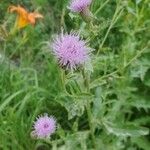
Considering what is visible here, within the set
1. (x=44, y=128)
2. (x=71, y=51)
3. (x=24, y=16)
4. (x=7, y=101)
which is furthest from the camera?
(x=24, y=16)

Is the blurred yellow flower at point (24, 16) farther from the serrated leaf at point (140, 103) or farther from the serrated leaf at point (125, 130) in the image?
the serrated leaf at point (125, 130)

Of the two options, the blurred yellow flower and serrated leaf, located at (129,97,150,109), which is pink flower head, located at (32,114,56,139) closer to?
serrated leaf, located at (129,97,150,109)

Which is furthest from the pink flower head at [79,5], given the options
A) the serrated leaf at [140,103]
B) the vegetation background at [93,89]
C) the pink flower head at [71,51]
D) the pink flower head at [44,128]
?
the serrated leaf at [140,103]

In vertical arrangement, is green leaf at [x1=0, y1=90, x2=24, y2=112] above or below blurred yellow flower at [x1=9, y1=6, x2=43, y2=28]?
below

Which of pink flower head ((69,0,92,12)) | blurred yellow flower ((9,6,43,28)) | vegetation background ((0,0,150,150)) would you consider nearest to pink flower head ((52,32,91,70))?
pink flower head ((69,0,92,12))

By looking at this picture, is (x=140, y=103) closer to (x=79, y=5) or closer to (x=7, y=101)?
(x=7, y=101)

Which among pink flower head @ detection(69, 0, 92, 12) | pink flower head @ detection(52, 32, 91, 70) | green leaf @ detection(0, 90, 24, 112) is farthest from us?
green leaf @ detection(0, 90, 24, 112)

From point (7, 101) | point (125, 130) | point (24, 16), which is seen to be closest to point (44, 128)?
point (125, 130)

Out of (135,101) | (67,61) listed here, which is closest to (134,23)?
(135,101)
